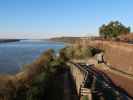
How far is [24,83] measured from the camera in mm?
15539

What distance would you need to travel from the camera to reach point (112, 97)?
1230 centimetres

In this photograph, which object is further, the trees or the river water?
the trees

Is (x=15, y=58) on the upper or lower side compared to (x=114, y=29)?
lower

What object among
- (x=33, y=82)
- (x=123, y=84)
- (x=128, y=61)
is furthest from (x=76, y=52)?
(x=33, y=82)

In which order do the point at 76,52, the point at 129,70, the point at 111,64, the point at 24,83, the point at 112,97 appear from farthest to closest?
1. the point at 76,52
2. the point at 111,64
3. the point at 129,70
4. the point at 24,83
5. the point at 112,97

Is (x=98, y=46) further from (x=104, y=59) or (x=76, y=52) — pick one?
(x=104, y=59)

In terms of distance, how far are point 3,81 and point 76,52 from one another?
Answer: 26327 mm

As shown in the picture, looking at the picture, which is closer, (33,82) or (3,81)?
(3,81)

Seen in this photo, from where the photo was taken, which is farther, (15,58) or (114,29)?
(114,29)

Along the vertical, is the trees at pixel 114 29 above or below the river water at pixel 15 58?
above

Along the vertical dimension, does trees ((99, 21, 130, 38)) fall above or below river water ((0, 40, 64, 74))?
above

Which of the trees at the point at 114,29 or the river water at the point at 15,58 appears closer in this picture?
the river water at the point at 15,58

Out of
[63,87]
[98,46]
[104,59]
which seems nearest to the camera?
[63,87]

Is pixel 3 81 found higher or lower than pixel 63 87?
higher
